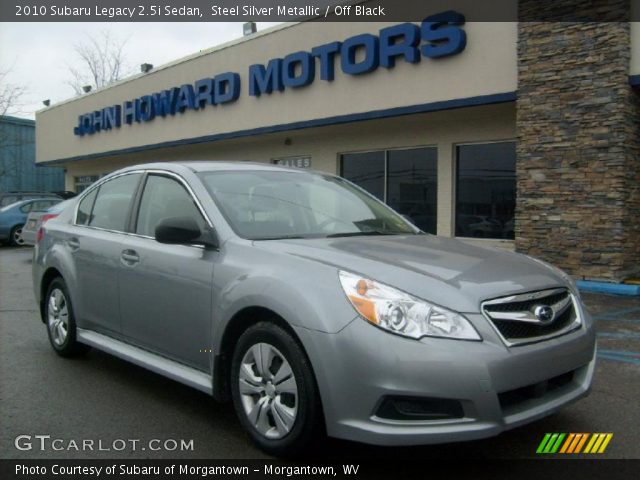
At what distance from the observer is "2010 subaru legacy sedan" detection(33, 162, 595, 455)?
292 cm

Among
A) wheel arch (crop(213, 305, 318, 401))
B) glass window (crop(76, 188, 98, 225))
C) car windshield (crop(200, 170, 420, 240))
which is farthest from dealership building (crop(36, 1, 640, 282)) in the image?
wheel arch (crop(213, 305, 318, 401))

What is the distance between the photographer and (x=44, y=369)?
16.8 ft

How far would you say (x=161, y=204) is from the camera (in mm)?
4512

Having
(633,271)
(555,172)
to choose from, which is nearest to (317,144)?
(555,172)

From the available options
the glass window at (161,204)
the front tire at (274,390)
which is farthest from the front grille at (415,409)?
the glass window at (161,204)

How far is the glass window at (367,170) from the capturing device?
1406cm

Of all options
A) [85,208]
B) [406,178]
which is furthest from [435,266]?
[406,178]

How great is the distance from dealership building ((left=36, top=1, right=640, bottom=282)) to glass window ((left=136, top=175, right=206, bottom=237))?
23.2 ft

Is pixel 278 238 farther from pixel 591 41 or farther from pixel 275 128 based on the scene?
pixel 275 128

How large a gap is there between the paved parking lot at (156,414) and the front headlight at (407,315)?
2.45 ft

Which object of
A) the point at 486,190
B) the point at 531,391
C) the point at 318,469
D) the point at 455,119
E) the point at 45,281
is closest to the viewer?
the point at 531,391

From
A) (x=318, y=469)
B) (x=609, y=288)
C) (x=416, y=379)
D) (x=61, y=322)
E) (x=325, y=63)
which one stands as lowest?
(x=318, y=469)

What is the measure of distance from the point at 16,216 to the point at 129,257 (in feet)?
52.9

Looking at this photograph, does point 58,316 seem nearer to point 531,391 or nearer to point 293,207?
point 293,207
